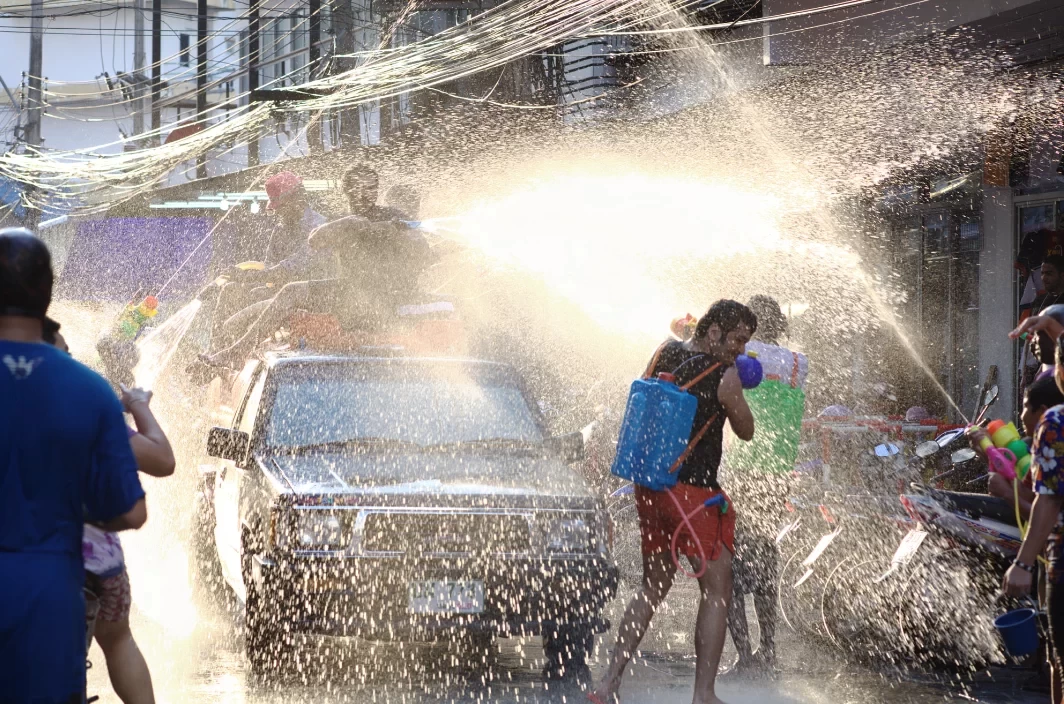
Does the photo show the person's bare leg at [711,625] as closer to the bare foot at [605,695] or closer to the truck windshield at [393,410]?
the bare foot at [605,695]

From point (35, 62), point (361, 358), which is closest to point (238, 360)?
point (361, 358)

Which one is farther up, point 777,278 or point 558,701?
point 777,278

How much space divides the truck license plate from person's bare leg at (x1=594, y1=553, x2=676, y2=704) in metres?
0.71

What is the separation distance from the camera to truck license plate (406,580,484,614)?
645 centimetres

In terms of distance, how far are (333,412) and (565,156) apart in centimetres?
1192

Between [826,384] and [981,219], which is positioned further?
[826,384]

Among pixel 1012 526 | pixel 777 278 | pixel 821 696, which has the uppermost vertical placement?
pixel 777 278

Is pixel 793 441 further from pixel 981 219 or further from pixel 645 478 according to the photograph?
pixel 981 219

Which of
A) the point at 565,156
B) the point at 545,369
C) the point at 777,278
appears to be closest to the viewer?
the point at 545,369

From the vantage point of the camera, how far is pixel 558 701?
249 inches

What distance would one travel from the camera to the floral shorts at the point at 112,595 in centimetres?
443

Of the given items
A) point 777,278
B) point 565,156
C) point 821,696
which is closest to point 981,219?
point 777,278

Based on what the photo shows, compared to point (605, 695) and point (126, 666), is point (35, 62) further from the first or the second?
point (126, 666)

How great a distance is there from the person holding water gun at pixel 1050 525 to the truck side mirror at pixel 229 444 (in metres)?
4.12
